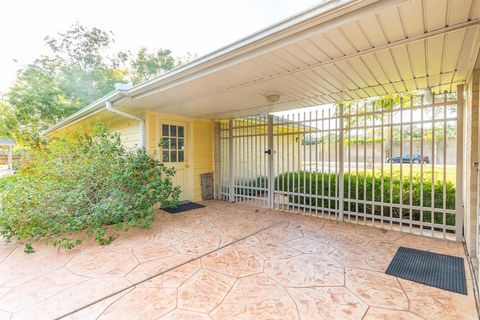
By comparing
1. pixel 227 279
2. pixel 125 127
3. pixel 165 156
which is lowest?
pixel 227 279

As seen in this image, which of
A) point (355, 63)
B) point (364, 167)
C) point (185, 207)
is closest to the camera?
point (355, 63)

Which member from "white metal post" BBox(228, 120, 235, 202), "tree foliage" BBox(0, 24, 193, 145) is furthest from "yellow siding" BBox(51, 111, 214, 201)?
"tree foliage" BBox(0, 24, 193, 145)

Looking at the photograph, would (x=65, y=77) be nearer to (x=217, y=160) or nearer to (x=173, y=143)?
(x=173, y=143)

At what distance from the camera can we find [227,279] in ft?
7.40

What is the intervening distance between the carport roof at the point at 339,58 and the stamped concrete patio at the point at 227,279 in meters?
2.31

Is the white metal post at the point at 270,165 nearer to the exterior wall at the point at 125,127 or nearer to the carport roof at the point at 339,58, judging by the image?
the carport roof at the point at 339,58

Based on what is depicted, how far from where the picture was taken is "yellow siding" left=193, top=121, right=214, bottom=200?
6.05 m

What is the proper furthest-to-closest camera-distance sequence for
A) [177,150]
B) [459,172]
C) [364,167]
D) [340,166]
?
[177,150] → [340,166] → [364,167] → [459,172]

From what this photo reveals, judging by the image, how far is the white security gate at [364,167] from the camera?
331 cm

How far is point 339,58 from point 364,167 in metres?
2.29

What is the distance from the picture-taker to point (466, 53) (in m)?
2.25

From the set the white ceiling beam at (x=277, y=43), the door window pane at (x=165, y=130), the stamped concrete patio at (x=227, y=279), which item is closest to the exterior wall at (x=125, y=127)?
the door window pane at (x=165, y=130)

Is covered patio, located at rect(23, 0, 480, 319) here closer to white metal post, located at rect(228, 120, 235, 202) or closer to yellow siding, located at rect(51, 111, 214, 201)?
yellow siding, located at rect(51, 111, 214, 201)

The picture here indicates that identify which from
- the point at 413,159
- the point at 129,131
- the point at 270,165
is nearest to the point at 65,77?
the point at 129,131
